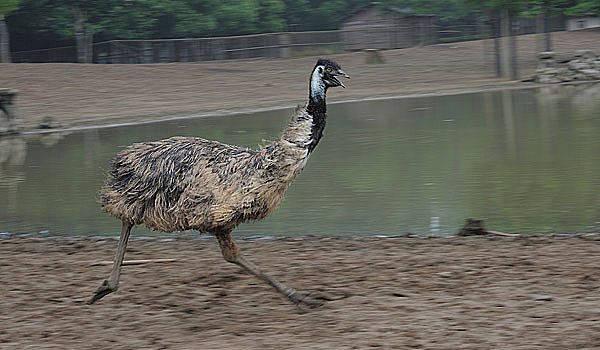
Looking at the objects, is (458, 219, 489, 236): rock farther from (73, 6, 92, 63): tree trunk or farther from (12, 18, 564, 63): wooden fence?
(12, 18, 564, 63): wooden fence

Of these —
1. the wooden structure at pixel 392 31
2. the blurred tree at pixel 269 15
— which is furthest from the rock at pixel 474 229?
the wooden structure at pixel 392 31

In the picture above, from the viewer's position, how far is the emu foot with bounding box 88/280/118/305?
17.4 ft

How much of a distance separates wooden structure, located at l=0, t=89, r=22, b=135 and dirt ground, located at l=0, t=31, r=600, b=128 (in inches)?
53.0

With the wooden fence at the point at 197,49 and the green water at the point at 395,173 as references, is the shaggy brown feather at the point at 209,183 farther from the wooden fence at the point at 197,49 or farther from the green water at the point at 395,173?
the wooden fence at the point at 197,49

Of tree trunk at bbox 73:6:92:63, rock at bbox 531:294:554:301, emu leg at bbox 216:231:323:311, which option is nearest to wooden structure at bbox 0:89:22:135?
emu leg at bbox 216:231:323:311

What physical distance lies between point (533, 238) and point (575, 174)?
3563 mm

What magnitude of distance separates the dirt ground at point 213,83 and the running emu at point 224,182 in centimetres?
1689

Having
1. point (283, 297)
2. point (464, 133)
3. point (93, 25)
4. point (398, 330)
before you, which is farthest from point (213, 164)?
point (93, 25)

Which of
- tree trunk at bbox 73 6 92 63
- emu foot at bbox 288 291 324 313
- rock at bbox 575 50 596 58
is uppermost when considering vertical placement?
tree trunk at bbox 73 6 92 63

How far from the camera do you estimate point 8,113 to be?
2044 centimetres

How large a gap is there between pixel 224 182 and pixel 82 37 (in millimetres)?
38686

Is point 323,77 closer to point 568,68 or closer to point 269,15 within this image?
point 568,68

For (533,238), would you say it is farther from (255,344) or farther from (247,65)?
(247,65)

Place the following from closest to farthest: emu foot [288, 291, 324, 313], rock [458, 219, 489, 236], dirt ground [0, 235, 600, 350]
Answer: dirt ground [0, 235, 600, 350] < emu foot [288, 291, 324, 313] < rock [458, 219, 489, 236]
